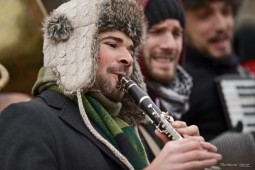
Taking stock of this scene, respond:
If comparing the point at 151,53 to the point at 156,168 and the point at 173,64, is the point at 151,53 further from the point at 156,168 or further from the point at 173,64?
the point at 156,168

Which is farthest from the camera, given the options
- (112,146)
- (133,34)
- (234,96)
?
(234,96)

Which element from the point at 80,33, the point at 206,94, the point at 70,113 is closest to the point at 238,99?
the point at 206,94

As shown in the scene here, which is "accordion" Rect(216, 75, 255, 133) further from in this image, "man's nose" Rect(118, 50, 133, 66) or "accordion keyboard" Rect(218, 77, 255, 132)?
"man's nose" Rect(118, 50, 133, 66)

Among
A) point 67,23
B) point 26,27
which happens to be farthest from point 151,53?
point 67,23

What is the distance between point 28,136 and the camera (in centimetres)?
365

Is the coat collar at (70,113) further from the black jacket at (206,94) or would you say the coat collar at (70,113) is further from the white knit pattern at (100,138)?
the black jacket at (206,94)

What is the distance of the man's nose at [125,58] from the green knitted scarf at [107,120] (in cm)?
18

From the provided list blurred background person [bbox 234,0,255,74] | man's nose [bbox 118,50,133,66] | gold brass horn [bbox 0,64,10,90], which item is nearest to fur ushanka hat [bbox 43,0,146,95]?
man's nose [bbox 118,50,133,66]

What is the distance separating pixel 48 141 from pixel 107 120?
359 millimetres

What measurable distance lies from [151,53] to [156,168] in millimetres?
1912

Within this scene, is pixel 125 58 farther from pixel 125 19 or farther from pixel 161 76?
pixel 161 76

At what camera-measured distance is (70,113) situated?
153 inches

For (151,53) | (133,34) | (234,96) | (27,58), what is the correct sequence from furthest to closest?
(234,96), (151,53), (27,58), (133,34)

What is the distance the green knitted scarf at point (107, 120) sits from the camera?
3869 millimetres
